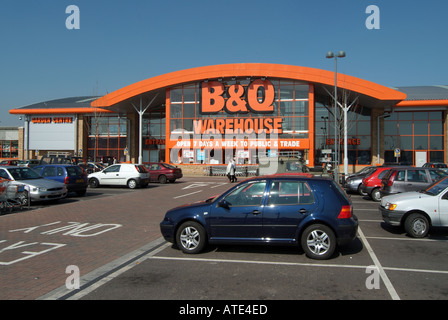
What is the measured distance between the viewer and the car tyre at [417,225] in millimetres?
8133

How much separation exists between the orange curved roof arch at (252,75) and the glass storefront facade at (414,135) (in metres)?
5.69

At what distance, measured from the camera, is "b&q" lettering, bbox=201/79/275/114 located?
121 ft

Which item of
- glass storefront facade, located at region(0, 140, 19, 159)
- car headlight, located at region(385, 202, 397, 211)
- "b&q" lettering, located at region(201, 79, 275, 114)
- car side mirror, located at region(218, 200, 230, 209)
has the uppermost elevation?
"b&q" lettering, located at region(201, 79, 275, 114)

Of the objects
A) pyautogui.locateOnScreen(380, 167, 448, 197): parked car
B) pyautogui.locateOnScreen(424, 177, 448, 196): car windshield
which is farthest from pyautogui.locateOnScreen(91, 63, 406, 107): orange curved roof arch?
pyautogui.locateOnScreen(424, 177, 448, 196): car windshield

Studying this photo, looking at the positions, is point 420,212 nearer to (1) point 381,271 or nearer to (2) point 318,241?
(1) point 381,271

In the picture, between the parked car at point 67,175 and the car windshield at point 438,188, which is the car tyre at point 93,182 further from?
the car windshield at point 438,188

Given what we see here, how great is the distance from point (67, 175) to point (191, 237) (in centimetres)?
1137

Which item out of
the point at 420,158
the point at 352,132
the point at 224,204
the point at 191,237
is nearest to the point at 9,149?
the point at 352,132

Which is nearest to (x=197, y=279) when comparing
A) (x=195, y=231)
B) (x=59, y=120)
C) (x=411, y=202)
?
(x=195, y=231)

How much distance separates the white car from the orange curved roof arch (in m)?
27.5

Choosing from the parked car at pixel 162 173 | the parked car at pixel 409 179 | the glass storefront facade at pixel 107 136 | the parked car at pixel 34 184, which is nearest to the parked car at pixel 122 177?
the parked car at pixel 162 173

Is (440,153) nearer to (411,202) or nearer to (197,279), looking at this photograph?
(411,202)

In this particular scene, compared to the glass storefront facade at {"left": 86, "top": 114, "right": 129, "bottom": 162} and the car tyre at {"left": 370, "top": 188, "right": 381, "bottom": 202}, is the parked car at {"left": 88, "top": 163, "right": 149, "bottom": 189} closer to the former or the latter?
the car tyre at {"left": 370, "top": 188, "right": 381, "bottom": 202}

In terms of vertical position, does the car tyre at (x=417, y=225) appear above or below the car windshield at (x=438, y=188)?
below
